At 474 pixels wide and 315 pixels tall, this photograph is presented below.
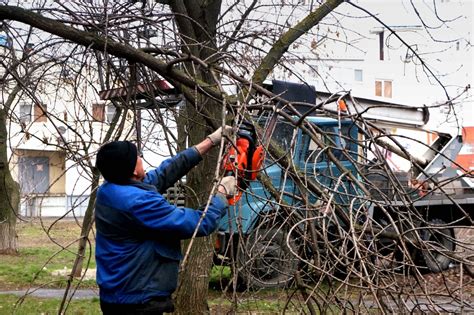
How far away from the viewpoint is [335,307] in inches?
195

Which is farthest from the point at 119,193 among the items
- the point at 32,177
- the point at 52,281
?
the point at 32,177

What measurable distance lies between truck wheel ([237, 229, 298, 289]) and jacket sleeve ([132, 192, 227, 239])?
2.36ft

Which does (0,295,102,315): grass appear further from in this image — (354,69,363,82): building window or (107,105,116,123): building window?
(354,69,363,82): building window

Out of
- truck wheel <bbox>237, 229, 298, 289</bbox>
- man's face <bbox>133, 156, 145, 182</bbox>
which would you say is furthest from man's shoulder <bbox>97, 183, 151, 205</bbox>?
truck wheel <bbox>237, 229, 298, 289</bbox>

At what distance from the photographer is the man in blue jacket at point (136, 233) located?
4.29 metres

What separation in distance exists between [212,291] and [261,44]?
4405 millimetres

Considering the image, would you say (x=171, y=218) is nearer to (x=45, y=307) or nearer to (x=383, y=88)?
(x=45, y=307)

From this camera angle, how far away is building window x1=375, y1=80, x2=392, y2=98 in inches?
1217

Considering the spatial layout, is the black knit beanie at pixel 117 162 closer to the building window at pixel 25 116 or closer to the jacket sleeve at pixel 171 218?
the jacket sleeve at pixel 171 218

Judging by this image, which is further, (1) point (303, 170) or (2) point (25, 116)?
(2) point (25, 116)

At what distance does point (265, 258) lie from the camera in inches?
239

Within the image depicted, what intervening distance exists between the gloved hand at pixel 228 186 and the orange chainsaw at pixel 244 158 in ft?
0.32

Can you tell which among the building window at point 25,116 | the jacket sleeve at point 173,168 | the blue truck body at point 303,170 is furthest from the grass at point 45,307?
the jacket sleeve at point 173,168

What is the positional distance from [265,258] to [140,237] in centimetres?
185
